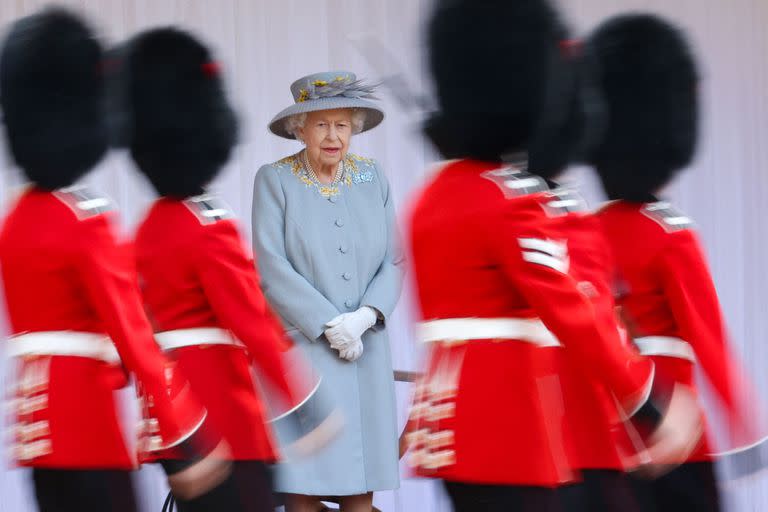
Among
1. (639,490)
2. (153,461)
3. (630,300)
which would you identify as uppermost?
(630,300)

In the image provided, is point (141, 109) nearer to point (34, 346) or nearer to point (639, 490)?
point (34, 346)

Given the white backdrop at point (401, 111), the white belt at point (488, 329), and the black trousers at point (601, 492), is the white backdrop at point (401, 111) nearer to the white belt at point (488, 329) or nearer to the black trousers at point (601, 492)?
the black trousers at point (601, 492)

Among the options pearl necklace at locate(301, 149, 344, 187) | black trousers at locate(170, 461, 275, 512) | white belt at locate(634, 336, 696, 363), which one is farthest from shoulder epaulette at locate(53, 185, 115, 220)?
pearl necklace at locate(301, 149, 344, 187)

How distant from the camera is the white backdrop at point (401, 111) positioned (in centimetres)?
478

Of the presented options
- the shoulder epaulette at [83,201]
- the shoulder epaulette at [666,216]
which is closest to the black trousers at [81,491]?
the shoulder epaulette at [83,201]

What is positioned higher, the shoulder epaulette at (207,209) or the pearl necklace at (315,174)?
the shoulder epaulette at (207,209)

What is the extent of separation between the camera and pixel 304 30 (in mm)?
5043

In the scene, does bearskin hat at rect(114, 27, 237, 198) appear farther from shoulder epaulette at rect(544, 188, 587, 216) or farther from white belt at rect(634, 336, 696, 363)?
white belt at rect(634, 336, 696, 363)

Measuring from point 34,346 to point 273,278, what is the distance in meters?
1.48

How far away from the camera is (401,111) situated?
5.19 m

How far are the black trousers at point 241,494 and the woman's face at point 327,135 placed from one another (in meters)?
1.37

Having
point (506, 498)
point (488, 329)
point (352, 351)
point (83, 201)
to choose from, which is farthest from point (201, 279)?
point (352, 351)

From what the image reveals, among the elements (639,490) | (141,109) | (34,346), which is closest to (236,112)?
(141,109)

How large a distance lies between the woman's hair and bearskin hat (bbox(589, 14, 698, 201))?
3.80 feet
